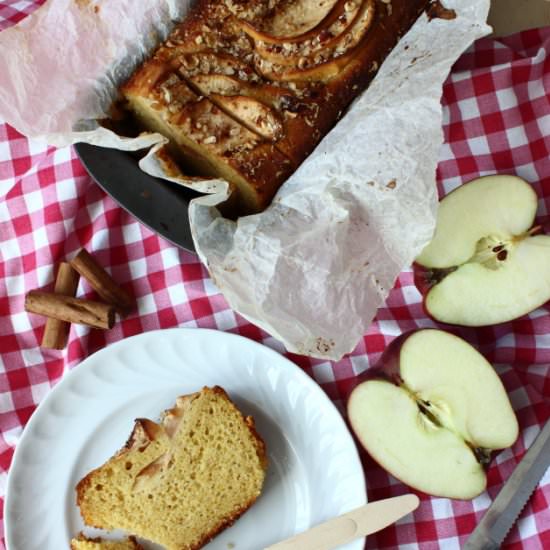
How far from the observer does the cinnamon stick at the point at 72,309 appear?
1432mm

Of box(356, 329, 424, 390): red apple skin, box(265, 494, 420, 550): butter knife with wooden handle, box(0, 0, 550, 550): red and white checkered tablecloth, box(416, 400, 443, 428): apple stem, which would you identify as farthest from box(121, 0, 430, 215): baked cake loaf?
box(265, 494, 420, 550): butter knife with wooden handle

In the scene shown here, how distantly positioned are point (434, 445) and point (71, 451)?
0.71m

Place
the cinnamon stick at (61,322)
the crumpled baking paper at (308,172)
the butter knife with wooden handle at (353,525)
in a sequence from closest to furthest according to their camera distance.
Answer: the crumpled baking paper at (308,172) < the butter knife with wooden handle at (353,525) < the cinnamon stick at (61,322)

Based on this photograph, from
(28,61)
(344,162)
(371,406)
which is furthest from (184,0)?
(371,406)

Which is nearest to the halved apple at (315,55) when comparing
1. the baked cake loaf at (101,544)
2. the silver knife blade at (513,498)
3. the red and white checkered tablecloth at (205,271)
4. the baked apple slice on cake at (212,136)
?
the baked apple slice on cake at (212,136)

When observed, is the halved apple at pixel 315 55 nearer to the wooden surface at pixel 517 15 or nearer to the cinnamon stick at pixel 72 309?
the wooden surface at pixel 517 15

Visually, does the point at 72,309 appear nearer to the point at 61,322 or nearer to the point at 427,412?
the point at 61,322

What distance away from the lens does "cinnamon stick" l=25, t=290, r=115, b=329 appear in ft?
4.70

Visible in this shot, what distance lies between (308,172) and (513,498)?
0.72 m

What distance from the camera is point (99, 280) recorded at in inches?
56.8

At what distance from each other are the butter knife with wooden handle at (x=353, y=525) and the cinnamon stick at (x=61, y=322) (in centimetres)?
58

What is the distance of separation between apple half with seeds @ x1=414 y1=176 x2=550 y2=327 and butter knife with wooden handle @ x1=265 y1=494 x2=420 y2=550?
36 centimetres

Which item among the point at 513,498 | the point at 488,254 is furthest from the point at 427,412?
the point at 488,254

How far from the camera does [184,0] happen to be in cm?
132
